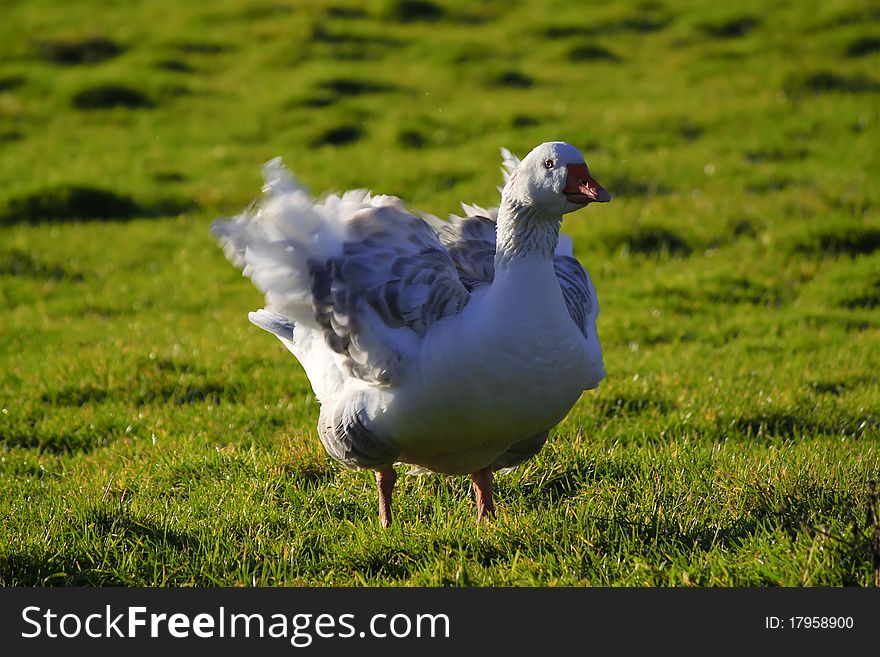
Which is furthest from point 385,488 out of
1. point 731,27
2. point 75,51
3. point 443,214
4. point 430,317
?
point 731,27

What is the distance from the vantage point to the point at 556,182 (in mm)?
4504

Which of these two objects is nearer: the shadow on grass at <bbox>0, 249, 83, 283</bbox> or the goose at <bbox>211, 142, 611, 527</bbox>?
the goose at <bbox>211, 142, 611, 527</bbox>

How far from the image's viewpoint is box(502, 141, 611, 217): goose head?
4473 mm

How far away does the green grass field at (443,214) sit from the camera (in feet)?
15.7

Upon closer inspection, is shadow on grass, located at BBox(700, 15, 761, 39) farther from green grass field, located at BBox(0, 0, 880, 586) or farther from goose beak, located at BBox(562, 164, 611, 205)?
goose beak, located at BBox(562, 164, 611, 205)

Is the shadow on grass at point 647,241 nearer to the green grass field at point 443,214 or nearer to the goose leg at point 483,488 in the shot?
the green grass field at point 443,214

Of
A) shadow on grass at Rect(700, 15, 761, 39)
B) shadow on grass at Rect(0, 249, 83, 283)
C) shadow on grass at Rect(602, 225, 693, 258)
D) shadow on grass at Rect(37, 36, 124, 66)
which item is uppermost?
shadow on grass at Rect(700, 15, 761, 39)

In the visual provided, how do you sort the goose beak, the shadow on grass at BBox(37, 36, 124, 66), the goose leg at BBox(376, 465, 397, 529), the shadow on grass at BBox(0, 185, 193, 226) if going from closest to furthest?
the goose beak → the goose leg at BBox(376, 465, 397, 529) → the shadow on grass at BBox(0, 185, 193, 226) → the shadow on grass at BBox(37, 36, 124, 66)

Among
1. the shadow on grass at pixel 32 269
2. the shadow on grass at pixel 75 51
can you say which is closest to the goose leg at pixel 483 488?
the shadow on grass at pixel 32 269

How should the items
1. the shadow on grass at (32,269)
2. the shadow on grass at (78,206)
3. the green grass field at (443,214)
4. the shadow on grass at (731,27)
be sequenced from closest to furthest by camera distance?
the green grass field at (443,214)
the shadow on grass at (32,269)
the shadow on grass at (78,206)
the shadow on grass at (731,27)

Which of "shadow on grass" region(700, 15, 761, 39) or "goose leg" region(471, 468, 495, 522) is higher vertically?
"shadow on grass" region(700, 15, 761, 39)

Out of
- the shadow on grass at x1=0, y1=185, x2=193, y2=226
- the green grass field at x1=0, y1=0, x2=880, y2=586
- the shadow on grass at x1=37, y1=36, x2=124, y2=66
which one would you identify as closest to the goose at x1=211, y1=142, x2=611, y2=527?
the green grass field at x1=0, y1=0, x2=880, y2=586

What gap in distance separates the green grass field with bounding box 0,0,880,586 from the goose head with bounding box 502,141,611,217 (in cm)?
144

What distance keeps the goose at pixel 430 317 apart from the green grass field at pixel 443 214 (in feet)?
1.41
